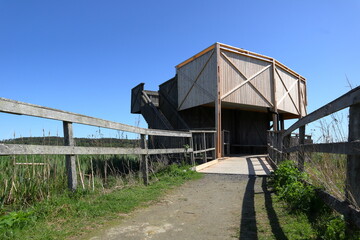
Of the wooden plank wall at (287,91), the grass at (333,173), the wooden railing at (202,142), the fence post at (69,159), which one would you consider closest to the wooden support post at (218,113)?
the wooden railing at (202,142)

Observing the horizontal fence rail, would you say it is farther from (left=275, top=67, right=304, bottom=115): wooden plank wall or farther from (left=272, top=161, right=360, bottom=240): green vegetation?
(left=275, top=67, right=304, bottom=115): wooden plank wall

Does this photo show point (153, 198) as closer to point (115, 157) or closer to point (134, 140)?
point (134, 140)

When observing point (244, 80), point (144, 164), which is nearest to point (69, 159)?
point (144, 164)

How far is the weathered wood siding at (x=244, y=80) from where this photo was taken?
13.2m

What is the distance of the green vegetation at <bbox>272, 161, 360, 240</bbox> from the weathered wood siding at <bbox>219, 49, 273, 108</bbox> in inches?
324

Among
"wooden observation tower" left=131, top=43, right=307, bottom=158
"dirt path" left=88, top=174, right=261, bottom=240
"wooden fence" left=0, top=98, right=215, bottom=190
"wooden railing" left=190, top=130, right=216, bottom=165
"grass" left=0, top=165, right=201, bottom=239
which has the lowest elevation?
"dirt path" left=88, top=174, right=261, bottom=240

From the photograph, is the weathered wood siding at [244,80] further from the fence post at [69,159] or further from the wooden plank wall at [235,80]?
the fence post at [69,159]

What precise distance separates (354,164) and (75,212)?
335cm

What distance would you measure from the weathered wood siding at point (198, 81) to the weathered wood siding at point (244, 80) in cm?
50

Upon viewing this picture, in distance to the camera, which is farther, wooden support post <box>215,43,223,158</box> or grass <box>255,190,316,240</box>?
wooden support post <box>215,43,223,158</box>

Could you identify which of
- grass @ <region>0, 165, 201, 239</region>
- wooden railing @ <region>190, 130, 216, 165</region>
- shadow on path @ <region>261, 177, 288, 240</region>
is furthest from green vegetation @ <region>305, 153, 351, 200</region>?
wooden railing @ <region>190, 130, 216, 165</region>

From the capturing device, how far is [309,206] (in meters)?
3.59

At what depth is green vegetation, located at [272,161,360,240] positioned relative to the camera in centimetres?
257

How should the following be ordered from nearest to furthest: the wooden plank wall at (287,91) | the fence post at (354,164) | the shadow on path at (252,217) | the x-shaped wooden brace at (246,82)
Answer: the fence post at (354,164) < the shadow on path at (252,217) < the x-shaped wooden brace at (246,82) < the wooden plank wall at (287,91)
